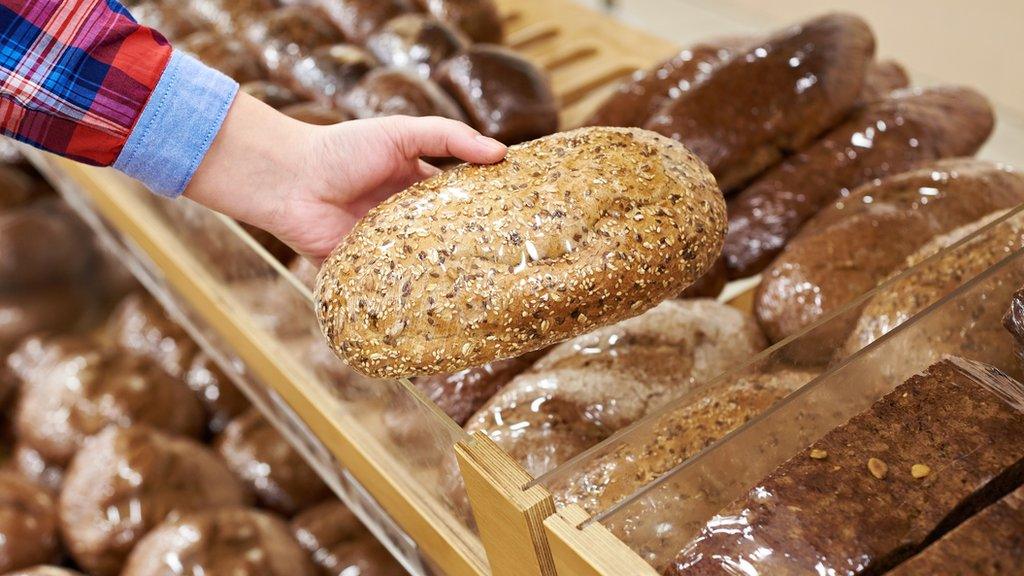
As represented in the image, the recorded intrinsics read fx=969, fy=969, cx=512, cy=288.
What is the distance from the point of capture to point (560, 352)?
132 centimetres

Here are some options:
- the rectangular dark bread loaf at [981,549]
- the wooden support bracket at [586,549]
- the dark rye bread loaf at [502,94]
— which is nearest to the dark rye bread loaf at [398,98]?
the dark rye bread loaf at [502,94]

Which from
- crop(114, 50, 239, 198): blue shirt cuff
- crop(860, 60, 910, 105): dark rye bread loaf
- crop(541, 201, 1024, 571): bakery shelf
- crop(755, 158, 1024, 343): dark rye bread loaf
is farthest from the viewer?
crop(860, 60, 910, 105): dark rye bread loaf

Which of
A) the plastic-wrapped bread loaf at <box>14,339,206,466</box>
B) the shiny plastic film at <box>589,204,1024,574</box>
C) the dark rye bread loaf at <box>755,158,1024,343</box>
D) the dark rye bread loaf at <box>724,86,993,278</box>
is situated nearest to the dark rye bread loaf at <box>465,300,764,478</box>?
the dark rye bread loaf at <box>755,158,1024,343</box>

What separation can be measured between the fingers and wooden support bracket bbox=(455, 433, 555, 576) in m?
0.33

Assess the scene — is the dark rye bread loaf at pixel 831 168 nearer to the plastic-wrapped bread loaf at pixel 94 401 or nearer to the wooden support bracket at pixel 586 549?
the wooden support bracket at pixel 586 549

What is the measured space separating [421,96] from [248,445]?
86cm

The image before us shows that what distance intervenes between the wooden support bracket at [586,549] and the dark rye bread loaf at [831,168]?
85 cm

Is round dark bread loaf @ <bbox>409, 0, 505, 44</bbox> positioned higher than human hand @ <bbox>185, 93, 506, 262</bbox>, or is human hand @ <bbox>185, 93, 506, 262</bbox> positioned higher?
human hand @ <bbox>185, 93, 506, 262</bbox>

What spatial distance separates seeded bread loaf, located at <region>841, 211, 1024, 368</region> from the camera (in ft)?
3.26

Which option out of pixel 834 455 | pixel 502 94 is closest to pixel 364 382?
pixel 834 455

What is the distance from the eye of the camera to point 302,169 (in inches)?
50.8

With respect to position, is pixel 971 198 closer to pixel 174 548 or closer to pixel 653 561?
pixel 653 561

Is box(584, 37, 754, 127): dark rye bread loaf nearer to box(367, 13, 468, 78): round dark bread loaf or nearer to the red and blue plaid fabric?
box(367, 13, 468, 78): round dark bread loaf

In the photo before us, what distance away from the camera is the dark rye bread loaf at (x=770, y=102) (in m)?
1.64
